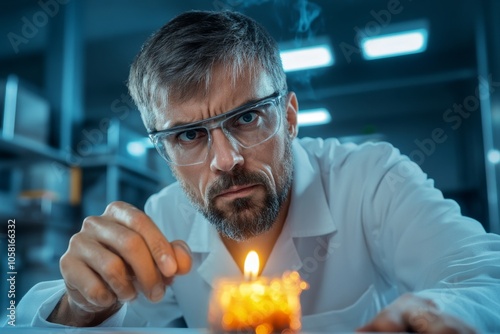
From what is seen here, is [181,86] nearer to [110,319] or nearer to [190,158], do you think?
[190,158]

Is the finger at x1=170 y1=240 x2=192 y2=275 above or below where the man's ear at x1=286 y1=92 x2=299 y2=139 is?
below

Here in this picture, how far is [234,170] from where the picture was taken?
101cm

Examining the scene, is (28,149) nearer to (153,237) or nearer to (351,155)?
(351,155)

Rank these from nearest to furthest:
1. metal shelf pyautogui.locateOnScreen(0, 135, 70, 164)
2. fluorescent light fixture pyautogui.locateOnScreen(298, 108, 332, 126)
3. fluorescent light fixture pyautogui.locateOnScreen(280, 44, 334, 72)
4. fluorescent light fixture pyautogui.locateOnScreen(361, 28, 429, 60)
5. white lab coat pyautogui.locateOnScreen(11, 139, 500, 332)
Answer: white lab coat pyautogui.locateOnScreen(11, 139, 500, 332) → fluorescent light fixture pyautogui.locateOnScreen(280, 44, 334, 72) → metal shelf pyautogui.locateOnScreen(0, 135, 70, 164) → fluorescent light fixture pyautogui.locateOnScreen(361, 28, 429, 60) → fluorescent light fixture pyautogui.locateOnScreen(298, 108, 332, 126)

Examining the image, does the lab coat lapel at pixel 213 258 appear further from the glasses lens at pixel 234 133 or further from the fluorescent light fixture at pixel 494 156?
the fluorescent light fixture at pixel 494 156

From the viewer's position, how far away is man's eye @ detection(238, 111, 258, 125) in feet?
3.57

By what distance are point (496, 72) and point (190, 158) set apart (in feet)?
8.78

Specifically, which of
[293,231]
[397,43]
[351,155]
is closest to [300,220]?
[293,231]

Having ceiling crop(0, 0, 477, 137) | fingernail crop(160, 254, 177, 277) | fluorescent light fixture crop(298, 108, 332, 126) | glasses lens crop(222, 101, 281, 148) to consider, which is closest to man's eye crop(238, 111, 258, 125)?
glasses lens crop(222, 101, 281, 148)

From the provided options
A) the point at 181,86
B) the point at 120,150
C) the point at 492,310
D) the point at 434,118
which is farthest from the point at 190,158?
the point at 434,118

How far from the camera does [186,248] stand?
746 mm

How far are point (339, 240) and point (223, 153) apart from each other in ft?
1.54

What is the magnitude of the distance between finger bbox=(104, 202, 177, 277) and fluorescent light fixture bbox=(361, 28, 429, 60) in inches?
128

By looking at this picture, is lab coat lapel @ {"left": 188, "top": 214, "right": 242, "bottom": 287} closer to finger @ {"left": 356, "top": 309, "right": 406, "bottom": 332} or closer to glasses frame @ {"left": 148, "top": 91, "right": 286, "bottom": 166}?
glasses frame @ {"left": 148, "top": 91, "right": 286, "bottom": 166}
